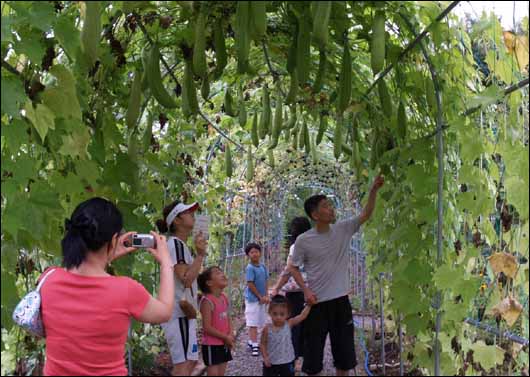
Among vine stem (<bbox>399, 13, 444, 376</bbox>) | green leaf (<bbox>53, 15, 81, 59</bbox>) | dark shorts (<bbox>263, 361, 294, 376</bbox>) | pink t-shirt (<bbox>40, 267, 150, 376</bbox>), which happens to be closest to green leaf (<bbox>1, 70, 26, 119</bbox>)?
green leaf (<bbox>53, 15, 81, 59</bbox>)

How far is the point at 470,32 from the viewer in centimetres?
374

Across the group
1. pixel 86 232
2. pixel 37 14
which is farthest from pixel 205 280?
pixel 37 14

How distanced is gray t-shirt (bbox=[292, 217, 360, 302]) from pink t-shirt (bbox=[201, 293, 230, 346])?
710 mm

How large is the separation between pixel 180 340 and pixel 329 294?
115 cm

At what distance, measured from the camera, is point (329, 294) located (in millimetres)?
5098

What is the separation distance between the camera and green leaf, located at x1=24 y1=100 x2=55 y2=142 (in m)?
2.75

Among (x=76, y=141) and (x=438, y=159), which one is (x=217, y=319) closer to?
(x=438, y=159)

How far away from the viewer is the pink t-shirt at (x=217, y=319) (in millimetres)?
5332

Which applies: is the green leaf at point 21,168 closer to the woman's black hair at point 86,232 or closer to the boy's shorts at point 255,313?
the woman's black hair at point 86,232

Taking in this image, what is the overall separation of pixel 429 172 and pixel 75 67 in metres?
2.06

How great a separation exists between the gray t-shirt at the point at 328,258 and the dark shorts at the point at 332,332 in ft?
0.27

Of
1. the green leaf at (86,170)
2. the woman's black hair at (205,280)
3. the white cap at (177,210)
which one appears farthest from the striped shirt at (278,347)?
the green leaf at (86,170)


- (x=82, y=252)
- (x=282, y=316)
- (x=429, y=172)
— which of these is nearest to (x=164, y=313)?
(x=82, y=252)

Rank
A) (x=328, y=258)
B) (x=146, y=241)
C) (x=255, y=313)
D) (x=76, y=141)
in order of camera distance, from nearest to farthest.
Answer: (x=146, y=241) → (x=76, y=141) → (x=328, y=258) → (x=255, y=313)
